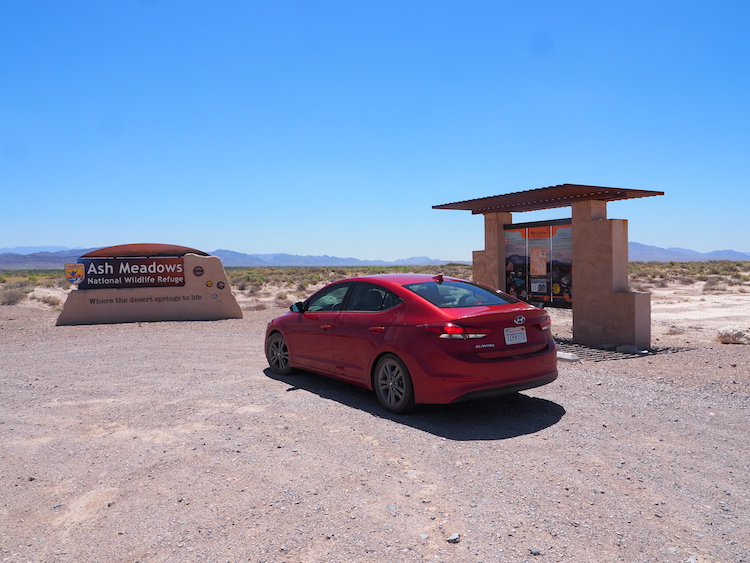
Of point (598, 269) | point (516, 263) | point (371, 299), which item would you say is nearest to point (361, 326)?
point (371, 299)

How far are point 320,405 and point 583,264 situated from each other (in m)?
6.73

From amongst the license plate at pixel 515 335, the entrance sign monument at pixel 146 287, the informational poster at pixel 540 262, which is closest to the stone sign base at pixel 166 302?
the entrance sign monument at pixel 146 287

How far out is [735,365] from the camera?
8625 mm

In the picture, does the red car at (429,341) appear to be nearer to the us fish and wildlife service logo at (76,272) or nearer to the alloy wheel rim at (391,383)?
the alloy wheel rim at (391,383)

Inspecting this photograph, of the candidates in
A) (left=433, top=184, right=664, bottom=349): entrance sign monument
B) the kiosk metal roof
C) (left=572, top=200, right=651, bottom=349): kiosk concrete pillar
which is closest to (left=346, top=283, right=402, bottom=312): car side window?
the kiosk metal roof

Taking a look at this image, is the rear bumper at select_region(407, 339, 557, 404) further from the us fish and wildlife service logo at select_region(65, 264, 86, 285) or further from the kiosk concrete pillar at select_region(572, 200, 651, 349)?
the us fish and wildlife service logo at select_region(65, 264, 86, 285)

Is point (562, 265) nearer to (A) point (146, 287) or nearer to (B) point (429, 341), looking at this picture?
(B) point (429, 341)

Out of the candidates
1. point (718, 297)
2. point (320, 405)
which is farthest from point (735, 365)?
point (718, 297)

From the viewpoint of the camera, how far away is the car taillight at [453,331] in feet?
19.1

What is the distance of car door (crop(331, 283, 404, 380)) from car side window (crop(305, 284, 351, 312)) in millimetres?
232

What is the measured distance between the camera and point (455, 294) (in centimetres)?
667

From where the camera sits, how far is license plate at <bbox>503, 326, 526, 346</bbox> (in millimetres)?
6039

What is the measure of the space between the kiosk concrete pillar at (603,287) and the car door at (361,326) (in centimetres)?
577

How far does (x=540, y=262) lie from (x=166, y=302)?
1086 cm
